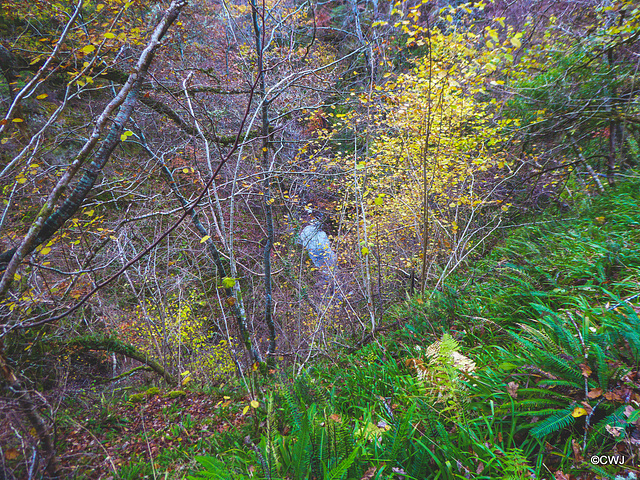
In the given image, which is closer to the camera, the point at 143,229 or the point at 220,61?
the point at 143,229

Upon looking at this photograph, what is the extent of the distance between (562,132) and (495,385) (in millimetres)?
4828

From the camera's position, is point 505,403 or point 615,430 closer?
point 615,430

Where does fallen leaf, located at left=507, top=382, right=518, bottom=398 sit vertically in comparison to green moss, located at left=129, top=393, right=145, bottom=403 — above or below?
above

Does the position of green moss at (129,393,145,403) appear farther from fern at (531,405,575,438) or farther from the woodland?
fern at (531,405,575,438)

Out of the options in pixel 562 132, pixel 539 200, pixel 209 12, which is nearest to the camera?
pixel 562 132

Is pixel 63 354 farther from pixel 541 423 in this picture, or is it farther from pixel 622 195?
pixel 622 195

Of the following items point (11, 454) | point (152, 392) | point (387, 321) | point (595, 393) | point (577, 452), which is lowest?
point (387, 321)

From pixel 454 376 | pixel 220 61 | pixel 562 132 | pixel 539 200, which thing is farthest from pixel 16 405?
pixel 220 61

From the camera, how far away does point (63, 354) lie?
434 centimetres

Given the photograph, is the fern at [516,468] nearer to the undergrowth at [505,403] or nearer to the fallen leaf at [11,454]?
the undergrowth at [505,403]

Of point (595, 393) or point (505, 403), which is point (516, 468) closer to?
point (505, 403)

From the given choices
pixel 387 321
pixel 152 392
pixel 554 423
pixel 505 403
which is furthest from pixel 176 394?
pixel 554 423

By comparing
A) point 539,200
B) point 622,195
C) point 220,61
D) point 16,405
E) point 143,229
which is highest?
point 220,61

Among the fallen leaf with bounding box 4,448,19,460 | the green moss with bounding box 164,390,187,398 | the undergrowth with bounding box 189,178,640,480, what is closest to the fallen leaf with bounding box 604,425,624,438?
the undergrowth with bounding box 189,178,640,480
